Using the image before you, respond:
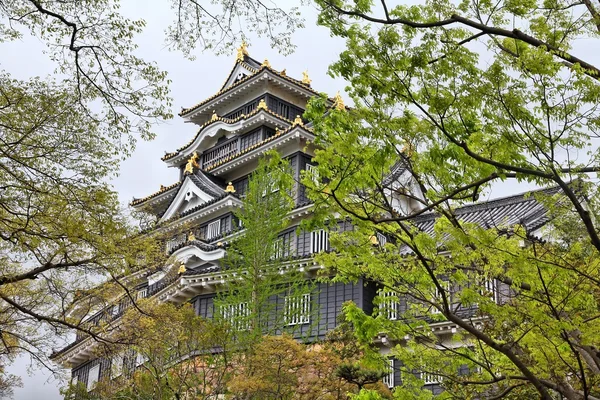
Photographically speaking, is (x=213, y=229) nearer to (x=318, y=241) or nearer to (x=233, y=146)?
(x=233, y=146)

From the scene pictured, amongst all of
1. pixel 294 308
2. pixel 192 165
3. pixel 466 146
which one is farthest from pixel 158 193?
pixel 466 146

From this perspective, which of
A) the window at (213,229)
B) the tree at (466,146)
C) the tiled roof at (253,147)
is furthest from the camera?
the window at (213,229)

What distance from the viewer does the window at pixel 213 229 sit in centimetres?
3025

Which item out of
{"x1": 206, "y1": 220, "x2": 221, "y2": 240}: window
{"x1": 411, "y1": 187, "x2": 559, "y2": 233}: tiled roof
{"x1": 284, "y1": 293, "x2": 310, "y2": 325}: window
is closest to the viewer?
{"x1": 284, "y1": 293, "x2": 310, "y2": 325}: window

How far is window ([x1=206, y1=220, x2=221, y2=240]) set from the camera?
99.2ft

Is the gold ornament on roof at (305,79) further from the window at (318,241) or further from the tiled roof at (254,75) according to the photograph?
the window at (318,241)

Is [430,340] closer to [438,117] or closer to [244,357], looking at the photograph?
[438,117]

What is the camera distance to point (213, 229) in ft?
100

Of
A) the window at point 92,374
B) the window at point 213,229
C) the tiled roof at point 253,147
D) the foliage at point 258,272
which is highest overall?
the tiled roof at point 253,147

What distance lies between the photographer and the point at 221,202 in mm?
29266

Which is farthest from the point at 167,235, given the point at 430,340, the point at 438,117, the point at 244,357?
the point at 438,117

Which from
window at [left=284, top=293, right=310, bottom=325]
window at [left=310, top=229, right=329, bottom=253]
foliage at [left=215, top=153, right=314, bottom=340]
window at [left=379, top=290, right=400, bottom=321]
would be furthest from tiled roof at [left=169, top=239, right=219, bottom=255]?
window at [left=379, top=290, right=400, bottom=321]

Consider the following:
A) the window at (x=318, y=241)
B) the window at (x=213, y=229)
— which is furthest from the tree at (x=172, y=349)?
the window at (x=213, y=229)

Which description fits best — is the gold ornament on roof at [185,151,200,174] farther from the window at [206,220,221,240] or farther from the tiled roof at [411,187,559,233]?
the tiled roof at [411,187,559,233]
